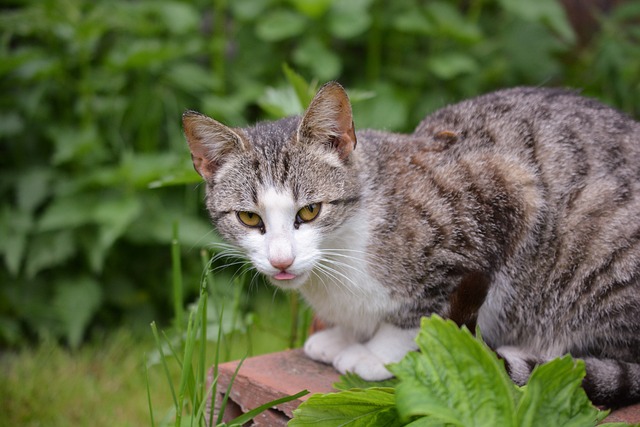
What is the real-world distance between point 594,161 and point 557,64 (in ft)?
8.52

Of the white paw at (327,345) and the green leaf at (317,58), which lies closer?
the white paw at (327,345)

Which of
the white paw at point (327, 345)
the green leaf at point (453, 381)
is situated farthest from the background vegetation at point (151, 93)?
the green leaf at point (453, 381)

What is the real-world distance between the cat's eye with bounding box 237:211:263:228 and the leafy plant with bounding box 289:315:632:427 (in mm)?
713

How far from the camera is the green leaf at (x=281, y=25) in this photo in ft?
12.6

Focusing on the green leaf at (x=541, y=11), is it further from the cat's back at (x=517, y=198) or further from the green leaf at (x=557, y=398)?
the green leaf at (x=557, y=398)

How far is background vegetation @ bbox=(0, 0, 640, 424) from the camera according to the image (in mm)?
3721

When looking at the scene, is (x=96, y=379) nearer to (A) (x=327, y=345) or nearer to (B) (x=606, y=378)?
(A) (x=327, y=345)

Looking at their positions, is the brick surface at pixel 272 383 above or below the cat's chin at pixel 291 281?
below

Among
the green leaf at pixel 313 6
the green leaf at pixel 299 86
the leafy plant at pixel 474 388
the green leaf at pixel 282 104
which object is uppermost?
the green leaf at pixel 313 6

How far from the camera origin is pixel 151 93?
3971 millimetres

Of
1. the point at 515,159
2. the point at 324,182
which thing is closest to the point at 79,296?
the point at 324,182

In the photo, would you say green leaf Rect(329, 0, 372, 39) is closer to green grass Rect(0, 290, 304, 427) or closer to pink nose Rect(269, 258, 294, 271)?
green grass Rect(0, 290, 304, 427)

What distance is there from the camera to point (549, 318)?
203cm

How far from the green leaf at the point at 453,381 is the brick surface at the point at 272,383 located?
0.57 metres
